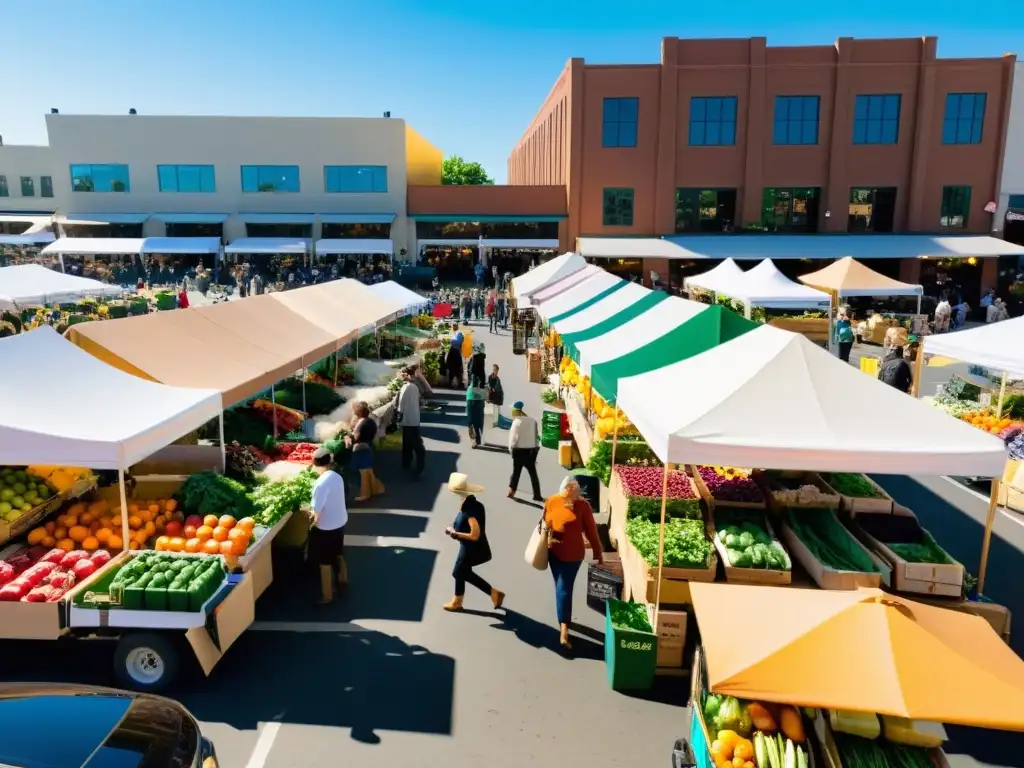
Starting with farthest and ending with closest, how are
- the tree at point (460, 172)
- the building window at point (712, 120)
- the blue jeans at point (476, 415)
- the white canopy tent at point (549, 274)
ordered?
the tree at point (460, 172) < the building window at point (712, 120) < the white canopy tent at point (549, 274) < the blue jeans at point (476, 415)

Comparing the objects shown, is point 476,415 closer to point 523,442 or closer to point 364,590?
point 523,442

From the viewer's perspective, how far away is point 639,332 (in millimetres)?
10203

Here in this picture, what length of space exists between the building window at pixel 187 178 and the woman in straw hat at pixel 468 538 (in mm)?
38447

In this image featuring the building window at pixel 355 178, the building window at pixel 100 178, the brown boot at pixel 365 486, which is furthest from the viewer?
the building window at pixel 100 178

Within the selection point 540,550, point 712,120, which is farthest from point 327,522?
point 712,120

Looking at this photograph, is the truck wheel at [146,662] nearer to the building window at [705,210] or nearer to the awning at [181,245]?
the building window at [705,210]

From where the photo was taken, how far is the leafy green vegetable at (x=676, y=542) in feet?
20.1

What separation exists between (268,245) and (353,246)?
177 inches

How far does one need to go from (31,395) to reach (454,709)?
15.8 feet

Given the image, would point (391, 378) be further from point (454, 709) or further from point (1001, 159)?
point (1001, 159)

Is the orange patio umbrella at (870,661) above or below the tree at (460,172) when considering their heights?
below

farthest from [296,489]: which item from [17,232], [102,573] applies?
[17,232]

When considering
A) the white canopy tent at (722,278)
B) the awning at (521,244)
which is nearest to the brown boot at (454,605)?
the white canopy tent at (722,278)

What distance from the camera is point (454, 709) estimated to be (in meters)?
5.52
